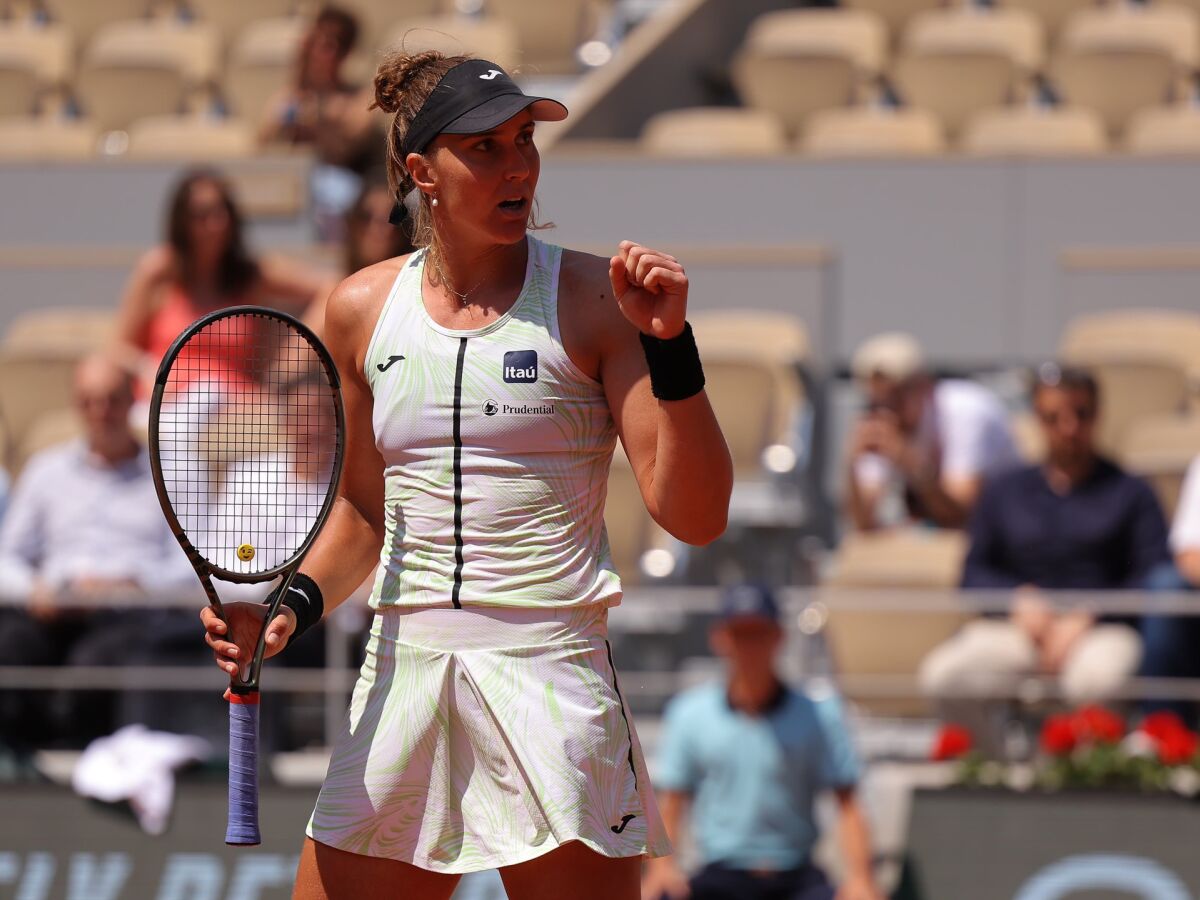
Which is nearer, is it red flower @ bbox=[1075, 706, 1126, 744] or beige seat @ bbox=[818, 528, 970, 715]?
red flower @ bbox=[1075, 706, 1126, 744]

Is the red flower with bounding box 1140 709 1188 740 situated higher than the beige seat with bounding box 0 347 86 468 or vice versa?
the beige seat with bounding box 0 347 86 468

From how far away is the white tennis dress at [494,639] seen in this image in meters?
2.73

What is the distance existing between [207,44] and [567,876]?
9.13 m

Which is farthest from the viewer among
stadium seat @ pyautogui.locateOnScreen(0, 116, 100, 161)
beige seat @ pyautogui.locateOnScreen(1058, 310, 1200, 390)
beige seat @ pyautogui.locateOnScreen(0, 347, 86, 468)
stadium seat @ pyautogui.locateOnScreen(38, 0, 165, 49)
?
stadium seat @ pyautogui.locateOnScreen(38, 0, 165, 49)

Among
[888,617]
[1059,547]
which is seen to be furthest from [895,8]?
[1059,547]

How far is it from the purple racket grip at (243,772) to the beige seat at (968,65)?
25.1 feet

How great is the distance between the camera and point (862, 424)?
24.3ft

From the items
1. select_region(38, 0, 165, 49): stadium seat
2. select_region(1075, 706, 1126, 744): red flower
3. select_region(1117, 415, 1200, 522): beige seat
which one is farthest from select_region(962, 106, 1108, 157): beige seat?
select_region(38, 0, 165, 49): stadium seat

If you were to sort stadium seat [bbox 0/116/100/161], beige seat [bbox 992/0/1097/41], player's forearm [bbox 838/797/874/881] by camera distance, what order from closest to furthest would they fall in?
player's forearm [bbox 838/797/874/881]
beige seat [bbox 992/0/1097/41]
stadium seat [bbox 0/116/100/161]

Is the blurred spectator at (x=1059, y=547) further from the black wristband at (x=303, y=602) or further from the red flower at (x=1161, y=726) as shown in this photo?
the black wristband at (x=303, y=602)

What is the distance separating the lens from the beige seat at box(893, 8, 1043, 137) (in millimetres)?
9695

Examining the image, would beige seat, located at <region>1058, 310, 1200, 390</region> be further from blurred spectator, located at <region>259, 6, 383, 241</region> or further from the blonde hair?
the blonde hair

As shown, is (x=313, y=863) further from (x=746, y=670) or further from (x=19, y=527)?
(x=19, y=527)

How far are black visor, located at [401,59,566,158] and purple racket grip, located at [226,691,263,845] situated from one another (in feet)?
2.67
